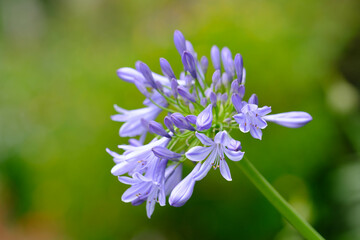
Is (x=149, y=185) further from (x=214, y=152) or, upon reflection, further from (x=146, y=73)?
(x=146, y=73)

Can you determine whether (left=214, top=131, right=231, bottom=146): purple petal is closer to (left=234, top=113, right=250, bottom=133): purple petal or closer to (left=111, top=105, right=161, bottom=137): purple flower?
(left=234, top=113, right=250, bottom=133): purple petal

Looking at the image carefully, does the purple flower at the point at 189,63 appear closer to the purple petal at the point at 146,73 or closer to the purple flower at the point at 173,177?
the purple petal at the point at 146,73

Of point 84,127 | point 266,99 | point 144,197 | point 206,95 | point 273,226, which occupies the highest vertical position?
point 206,95

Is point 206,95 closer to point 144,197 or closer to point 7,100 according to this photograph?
point 144,197

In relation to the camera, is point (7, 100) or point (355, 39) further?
point (7, 100)

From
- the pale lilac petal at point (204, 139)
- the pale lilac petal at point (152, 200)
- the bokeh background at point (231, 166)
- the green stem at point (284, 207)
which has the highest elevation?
the pale lilac petal at point (204, 139)

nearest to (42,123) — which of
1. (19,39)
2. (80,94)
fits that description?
(80,94)

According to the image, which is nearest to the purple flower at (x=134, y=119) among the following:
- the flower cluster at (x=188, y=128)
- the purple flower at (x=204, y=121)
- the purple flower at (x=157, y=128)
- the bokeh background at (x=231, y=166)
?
the flower cluster at (x=188, y=128)
